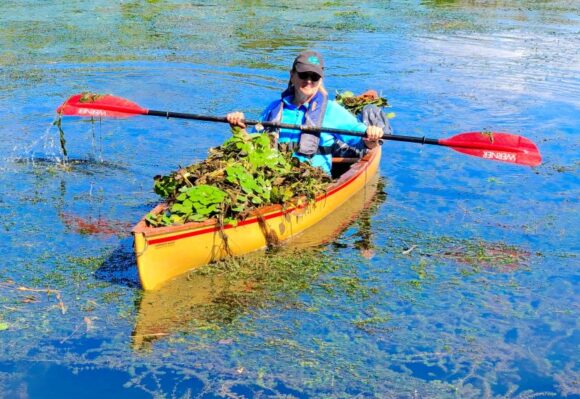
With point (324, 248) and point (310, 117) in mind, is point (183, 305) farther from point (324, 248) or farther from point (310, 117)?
point (310, 117)

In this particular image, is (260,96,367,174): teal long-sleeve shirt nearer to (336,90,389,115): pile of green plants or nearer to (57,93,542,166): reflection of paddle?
(57,93,542,166): reflection of paddle

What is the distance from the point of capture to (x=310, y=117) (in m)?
8.44

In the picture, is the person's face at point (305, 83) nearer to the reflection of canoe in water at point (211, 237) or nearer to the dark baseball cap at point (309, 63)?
the dark baseball cap at point (309, 63)

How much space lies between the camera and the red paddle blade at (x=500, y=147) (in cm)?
855

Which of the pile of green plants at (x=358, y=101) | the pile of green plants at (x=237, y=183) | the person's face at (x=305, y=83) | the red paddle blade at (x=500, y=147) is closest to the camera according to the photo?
the pile of green plants at (x=237, y=183)

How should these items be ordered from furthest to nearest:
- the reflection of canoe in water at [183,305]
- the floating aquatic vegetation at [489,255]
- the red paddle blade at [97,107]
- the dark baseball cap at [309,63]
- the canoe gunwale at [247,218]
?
the red paddle blade at [97,107], the dark baseball cap at [309,63], the floating aquatic vegetation at [489,255], the canoe gunwale at [247,218], the reflection of canoe in water at [183,305]

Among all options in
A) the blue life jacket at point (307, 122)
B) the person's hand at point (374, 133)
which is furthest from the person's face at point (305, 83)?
the person's hand at point (374, 133)

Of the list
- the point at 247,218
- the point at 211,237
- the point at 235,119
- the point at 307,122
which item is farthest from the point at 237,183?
the point at 307,122

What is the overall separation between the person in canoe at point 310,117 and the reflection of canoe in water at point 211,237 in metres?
0.54

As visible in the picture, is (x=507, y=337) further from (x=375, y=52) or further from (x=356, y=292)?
(x=375, y=52)

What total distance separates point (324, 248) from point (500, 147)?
2.52 meters

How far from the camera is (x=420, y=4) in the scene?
25.2 metres

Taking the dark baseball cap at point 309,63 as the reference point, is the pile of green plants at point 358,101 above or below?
below

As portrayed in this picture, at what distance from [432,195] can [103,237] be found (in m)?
4.29
